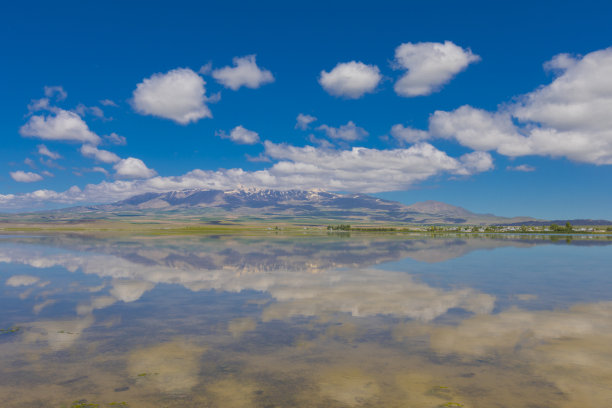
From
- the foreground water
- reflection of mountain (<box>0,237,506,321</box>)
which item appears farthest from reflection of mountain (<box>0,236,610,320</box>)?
the foreground water

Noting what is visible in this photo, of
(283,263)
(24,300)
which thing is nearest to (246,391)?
(24,300)

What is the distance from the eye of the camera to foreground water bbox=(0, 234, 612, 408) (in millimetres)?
13258

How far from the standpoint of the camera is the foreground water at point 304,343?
13.3m

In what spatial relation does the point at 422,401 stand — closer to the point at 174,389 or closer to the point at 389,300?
the point at 174,389

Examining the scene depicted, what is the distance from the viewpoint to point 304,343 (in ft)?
60.8

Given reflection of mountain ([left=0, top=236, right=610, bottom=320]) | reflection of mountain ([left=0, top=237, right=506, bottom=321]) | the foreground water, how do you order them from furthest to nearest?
reflection of mountain ([left=0, top=236, right=610, bottom=320]), reflection of mountain ([left=0, top=237, right=506, bottom=321]), the foreground water

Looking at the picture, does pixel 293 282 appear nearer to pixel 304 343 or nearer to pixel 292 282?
pixel 292 282

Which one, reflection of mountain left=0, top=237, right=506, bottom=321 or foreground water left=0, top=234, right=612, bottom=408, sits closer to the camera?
foreground water left=0, top=234, right=612, bottom=408

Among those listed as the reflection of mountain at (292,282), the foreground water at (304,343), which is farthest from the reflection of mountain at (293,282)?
the foreground water at (304,343)

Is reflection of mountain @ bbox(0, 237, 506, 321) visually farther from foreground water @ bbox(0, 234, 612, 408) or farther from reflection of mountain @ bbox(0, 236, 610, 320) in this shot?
foreground water @ bbox(0, 234, 612, 408)

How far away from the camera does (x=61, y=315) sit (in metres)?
24.0

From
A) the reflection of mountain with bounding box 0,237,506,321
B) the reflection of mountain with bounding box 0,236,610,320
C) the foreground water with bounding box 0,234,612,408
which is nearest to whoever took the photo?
the foreground water with bounding box 0,234,612,408

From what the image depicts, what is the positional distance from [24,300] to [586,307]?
131 feet

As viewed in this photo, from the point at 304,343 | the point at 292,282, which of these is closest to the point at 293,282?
the point at 292,282
